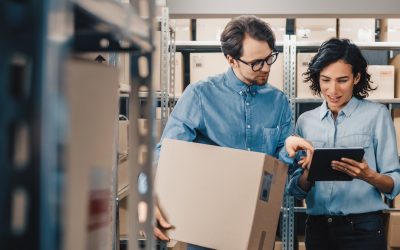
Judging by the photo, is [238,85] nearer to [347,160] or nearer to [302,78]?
[347,160]

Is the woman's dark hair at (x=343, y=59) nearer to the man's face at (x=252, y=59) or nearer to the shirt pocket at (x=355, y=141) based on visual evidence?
the shirt pocket at (x=355, y=141)

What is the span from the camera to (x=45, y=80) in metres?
0.35

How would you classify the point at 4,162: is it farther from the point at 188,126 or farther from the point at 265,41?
the point at 265,41

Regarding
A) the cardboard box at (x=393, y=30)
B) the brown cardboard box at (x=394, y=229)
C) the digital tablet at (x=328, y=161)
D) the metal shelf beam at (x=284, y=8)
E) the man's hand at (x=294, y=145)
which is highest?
the metal shelf beam at (x=284, y=8)

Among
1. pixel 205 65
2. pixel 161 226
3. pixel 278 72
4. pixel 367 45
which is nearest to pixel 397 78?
pixel 367 45

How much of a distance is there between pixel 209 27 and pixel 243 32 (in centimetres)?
182

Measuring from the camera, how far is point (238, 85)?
1915mm

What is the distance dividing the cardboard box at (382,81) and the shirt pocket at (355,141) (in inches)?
58.4

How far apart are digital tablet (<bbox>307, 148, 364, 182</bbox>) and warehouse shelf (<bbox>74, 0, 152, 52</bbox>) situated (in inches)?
52.8

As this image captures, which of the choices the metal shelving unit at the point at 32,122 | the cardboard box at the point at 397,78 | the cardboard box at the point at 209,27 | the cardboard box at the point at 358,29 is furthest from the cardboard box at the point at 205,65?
the metal shelving unit at the point at 32,122

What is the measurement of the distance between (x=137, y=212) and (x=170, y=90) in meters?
2.66

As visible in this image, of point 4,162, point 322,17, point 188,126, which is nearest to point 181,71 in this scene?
point 322,17

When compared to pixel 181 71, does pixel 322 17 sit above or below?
above

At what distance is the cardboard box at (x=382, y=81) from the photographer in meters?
3.51
